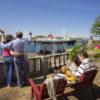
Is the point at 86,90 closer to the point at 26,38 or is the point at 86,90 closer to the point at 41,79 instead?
the point at 41,79

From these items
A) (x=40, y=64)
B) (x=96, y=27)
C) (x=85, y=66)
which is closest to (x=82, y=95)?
(x=85, y=66)

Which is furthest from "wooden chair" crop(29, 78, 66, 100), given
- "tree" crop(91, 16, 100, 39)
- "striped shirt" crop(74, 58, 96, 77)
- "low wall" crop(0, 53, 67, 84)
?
"tree" crop(91, 16, 100, 39)

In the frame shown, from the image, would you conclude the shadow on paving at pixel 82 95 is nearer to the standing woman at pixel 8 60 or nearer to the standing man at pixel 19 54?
the standing man at pixel 19 54

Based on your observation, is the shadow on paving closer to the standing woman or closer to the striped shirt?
the striped shirt

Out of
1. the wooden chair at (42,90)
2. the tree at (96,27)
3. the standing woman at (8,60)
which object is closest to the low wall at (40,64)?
the standing woman at (8,60)

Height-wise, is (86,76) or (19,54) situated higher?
(19,54)

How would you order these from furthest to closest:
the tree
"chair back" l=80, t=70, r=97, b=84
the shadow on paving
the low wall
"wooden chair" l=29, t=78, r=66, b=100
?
the tree
the low wall
the shadow on paving
"chair back" l=80, t=70, r=97, b=84
"wooden chair" l=29, t=78, r=66, b=100

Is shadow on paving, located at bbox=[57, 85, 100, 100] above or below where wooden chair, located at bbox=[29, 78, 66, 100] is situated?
below

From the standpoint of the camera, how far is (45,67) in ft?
35.3

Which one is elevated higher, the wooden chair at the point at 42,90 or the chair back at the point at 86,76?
the chair back at the point at 86,76

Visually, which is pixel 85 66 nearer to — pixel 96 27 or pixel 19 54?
pixel 19 54

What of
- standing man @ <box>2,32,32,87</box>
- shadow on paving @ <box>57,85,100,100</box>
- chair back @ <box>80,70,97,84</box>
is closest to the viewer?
chair back @ <box>80,70,97,84</box>

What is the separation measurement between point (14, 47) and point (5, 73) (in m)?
1.27

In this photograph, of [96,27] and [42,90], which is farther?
[96,27]
